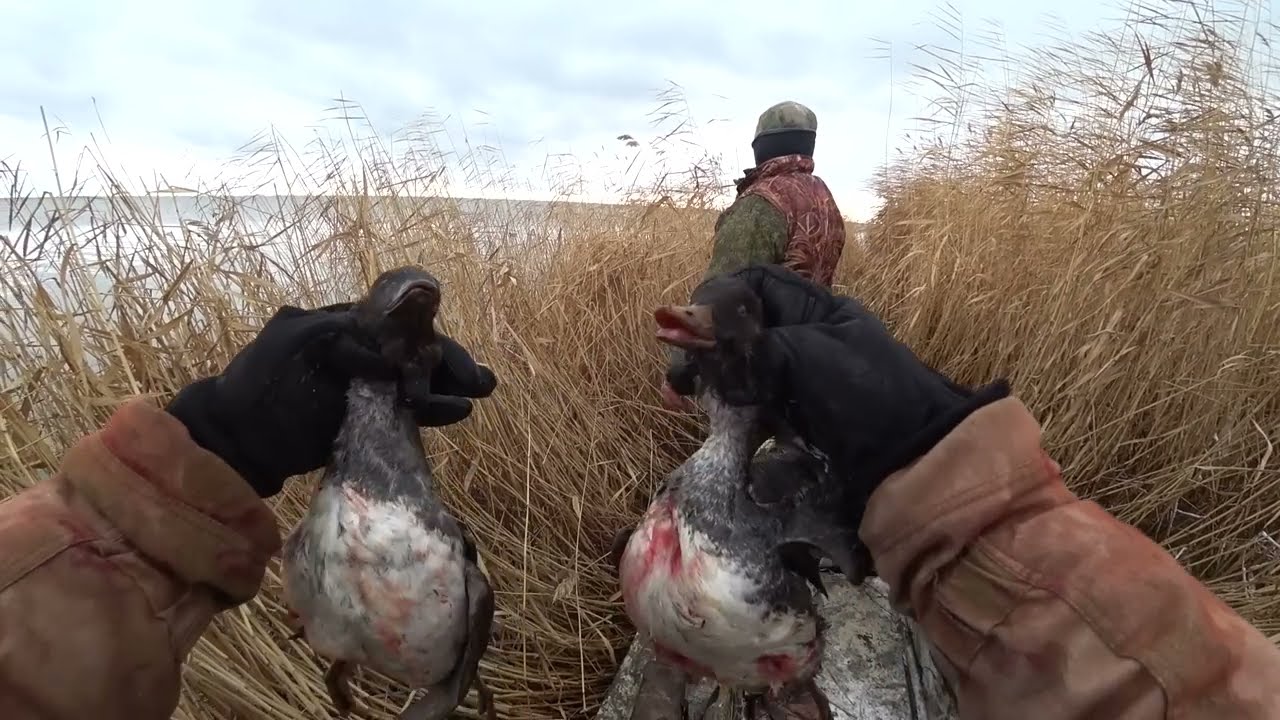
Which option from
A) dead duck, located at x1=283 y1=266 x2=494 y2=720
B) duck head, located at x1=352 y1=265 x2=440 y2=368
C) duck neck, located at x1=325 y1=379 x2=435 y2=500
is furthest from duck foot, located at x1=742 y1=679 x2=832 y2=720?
duck head, located at x1=352 y1=265 x2=440 y2=368

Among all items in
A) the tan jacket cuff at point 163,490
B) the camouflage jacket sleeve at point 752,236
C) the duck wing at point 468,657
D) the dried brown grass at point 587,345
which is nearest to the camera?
the tan jacket cuff at point 163,490

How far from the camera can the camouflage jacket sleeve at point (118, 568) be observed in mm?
654

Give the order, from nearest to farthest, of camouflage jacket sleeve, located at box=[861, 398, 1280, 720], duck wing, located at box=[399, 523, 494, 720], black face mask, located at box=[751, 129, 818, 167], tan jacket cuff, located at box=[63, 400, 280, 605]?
camouflage jacket sleeve, located at box=[861, 398, 1280, 720]
tan jacket cuff, located at box=[63, 400, 280, 605]
duck wing, located at box=[399, 523, 494, 720]
black face mask, located at box=[751, 129, 818, 167]

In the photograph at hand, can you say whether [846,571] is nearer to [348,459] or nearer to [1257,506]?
[348,459]

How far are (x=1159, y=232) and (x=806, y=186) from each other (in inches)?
40.2

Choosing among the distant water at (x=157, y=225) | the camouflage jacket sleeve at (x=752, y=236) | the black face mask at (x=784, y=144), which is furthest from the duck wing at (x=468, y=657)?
the black face mask at (x=784, y=144)

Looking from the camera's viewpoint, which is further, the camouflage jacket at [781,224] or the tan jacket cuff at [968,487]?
the camouflage jacket at [781,224]

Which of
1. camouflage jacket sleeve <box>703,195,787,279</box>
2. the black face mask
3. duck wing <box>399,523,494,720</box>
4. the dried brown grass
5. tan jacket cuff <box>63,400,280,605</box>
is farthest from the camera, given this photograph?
the black face mask

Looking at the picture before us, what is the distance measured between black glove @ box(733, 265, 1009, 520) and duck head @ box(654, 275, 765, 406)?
0.05 ft

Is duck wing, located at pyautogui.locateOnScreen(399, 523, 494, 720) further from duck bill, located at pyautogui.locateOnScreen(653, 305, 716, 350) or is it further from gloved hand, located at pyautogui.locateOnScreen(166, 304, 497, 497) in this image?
duck bill, located at pyautogui.locateOnScreen(653, 305, 716, 350)

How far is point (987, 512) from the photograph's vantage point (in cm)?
67

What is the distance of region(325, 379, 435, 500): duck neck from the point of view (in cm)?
78

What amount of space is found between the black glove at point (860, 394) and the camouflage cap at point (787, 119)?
1.81 metres

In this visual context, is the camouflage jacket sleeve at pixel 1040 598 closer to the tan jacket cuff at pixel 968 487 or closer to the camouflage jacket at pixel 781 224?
the tan jacket cuff at pixel 968 487
